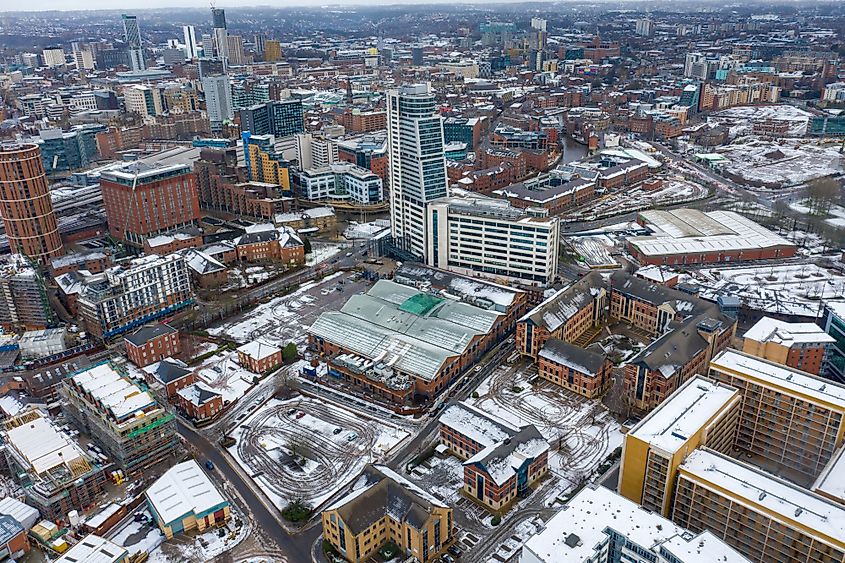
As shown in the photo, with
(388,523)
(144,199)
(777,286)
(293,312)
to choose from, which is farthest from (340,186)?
(388,523)

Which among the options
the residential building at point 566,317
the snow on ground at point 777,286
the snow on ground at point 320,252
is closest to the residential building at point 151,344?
the snow on ground at point 320,252

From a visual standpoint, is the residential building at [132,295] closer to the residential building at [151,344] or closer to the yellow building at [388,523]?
the residential building at [151,344]

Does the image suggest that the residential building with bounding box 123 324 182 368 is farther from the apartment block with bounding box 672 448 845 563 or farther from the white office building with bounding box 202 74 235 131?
the white office building with bounding box 202 74 235 131

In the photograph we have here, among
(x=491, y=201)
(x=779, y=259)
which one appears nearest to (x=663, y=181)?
(x=779, y=259)

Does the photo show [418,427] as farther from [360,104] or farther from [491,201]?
[360,104]

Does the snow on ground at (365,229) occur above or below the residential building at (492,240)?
below

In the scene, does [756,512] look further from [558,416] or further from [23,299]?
[23,299]

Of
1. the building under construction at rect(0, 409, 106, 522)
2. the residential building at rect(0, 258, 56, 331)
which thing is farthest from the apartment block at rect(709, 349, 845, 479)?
the residential building at rect(0, 258, 56, 331)
